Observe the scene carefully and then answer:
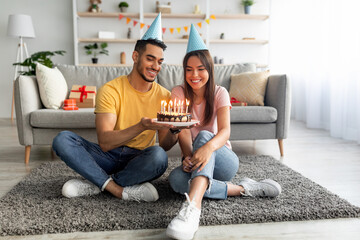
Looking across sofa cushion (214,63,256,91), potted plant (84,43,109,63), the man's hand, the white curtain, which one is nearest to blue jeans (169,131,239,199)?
the man's hand

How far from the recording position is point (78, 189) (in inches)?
68.3

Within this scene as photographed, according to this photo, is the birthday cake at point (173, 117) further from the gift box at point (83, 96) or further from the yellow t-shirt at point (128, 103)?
the gift box at point (83, 96)

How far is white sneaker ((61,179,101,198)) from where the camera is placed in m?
1.72

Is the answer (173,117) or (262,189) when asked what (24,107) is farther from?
(262,189)

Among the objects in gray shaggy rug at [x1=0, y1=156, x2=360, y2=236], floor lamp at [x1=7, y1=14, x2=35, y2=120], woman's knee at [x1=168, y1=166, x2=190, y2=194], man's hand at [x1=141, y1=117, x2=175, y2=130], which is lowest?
gray shaggy rug at [x1=0, y1=156, x2=360, y2=236]

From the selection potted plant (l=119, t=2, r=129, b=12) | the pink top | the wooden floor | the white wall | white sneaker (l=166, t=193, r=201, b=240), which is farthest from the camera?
the white wall

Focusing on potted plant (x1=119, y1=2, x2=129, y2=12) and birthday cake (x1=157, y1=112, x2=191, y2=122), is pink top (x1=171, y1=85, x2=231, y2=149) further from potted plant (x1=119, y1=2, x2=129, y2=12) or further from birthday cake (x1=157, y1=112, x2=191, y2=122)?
potted plant (x1=119, y1=2, x2=129, y2=12)

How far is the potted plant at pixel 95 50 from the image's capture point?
550cm

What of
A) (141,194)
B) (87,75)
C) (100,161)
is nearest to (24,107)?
(87,75)

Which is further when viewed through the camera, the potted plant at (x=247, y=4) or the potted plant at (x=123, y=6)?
the potted plant at (x=247, y=4)

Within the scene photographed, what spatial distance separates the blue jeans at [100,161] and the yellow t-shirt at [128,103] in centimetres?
15

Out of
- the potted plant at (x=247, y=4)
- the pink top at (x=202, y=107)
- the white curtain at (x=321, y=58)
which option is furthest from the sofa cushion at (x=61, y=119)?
the potted plant at (x=247, y=4)

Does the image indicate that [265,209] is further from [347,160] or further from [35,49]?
[35,49]

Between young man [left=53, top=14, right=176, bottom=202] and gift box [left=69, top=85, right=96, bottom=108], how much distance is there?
1.38 metres
